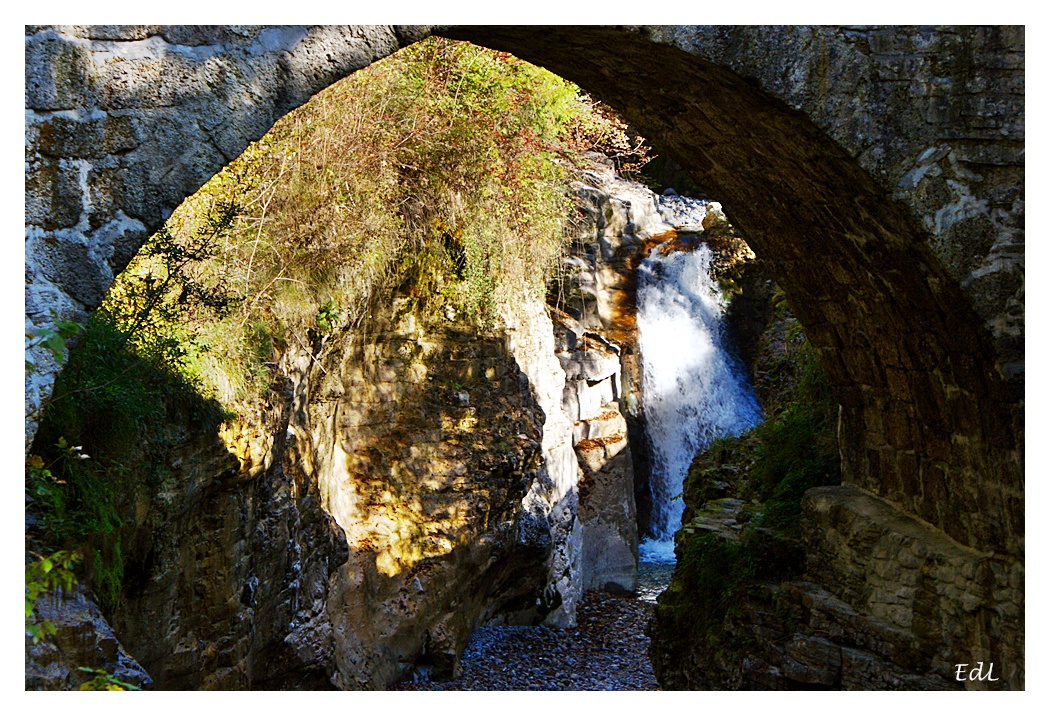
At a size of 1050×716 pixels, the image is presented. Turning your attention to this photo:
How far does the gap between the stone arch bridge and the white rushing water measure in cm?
647

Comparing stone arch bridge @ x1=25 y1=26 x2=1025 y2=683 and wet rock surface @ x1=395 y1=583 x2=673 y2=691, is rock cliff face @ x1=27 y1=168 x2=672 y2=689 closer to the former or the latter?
wet rock surface @ x1=395 y1=583 x2=673 y2=691

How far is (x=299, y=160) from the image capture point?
17.8ft

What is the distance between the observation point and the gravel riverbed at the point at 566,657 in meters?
6.85

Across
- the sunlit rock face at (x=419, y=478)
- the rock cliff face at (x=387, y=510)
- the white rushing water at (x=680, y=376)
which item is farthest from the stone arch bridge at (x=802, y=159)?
the white rushing water at (x=680, y=376)

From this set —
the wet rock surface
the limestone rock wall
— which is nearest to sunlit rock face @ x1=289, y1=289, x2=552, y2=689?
the wet rock surface

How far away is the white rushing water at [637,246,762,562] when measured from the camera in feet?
34.5

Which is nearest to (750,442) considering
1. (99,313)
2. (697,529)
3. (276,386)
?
(697,529)

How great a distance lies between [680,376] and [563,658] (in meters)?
4.25

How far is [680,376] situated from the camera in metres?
10.7

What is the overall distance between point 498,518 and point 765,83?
16.7 feet

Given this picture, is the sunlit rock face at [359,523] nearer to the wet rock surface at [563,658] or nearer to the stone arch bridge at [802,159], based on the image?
the wet rock surface at [563,658]

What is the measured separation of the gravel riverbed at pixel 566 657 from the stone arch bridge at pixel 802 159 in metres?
3.54

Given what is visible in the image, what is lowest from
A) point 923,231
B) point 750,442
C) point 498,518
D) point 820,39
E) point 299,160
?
point 498,518

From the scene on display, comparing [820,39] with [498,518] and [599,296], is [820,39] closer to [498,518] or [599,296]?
[498,518]
